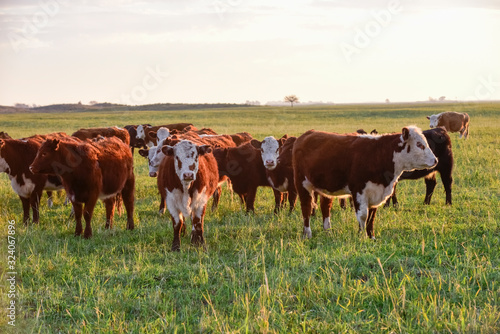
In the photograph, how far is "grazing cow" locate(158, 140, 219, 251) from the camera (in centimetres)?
725

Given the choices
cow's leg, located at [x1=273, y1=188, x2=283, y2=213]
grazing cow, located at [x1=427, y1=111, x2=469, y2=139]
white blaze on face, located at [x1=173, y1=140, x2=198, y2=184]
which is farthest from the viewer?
grazing cow, located at [x1=427, y1=111, x2=469, y2=139]

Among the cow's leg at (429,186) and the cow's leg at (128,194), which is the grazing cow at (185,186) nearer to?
the cow's leg at (128,194)

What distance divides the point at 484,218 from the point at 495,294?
3927 mm

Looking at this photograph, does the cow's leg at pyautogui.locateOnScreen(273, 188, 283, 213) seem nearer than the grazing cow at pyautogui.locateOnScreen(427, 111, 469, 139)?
Yes

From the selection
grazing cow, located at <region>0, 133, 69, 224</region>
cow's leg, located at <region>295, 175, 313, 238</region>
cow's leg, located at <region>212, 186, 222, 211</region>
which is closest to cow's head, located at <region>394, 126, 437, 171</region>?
cow's leg, located at <region>295, 175, 313, 238</region>

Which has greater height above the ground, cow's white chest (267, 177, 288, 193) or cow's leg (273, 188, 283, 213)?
cow's white chest (267, 177, 288, 193)

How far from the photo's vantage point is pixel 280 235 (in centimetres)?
810

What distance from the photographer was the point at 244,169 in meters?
10.7

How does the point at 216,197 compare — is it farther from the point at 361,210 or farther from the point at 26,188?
the point at 361,210

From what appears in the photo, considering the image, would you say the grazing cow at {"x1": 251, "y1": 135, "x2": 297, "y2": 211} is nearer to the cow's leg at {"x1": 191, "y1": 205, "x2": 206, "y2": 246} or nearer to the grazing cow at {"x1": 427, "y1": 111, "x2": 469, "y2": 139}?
the cow's leg at {"x1": 191, "y1": 205, "x2": 206, "y2": 246}

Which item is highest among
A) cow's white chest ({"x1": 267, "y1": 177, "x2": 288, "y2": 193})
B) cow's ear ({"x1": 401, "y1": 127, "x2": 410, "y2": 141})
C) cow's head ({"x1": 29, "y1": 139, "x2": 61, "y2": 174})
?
cow's ear ({"x1": 401, "y1": 127, "x2": 410, "y2": 141})

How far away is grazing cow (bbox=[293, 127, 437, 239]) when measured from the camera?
24.9 ft

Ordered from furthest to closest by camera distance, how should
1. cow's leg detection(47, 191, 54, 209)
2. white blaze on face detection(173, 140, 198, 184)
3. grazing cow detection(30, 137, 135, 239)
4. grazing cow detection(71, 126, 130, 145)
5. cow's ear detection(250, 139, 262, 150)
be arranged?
grazing cow detection(71, 126, 130, 145) < cow's leg detection(47, 191, 54, 209) < cow's ear detection(250, 139, 262, 150) < grazing cow detection(30, 137, 135, 239) < white blaze on face detection(173, 140, 198, 184)

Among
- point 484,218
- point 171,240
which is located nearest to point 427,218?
point 484,218
